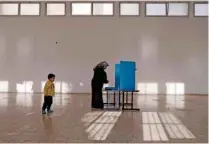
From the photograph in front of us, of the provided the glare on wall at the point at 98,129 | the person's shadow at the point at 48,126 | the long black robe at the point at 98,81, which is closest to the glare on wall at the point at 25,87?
the long black robe at the point at 98,81

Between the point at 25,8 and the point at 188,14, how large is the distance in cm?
1034

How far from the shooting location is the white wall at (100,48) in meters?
20.2

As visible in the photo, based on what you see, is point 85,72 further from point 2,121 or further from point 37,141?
point 37,141

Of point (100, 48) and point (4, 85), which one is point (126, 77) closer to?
point (100, 48)

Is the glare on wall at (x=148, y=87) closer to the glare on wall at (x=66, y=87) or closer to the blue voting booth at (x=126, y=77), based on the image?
the glare on wall at (x=66, y=87)

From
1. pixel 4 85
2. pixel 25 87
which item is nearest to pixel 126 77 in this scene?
pixel 25 87

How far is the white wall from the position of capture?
795 inches

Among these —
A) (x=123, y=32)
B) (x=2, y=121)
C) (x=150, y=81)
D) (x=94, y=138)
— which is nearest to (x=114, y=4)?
(x=123, y=32)

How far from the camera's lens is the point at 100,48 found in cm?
2028

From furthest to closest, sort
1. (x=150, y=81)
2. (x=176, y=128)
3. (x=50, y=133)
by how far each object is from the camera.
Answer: (x=150, y=81), (x=176, y=128), (x=50, y=133)

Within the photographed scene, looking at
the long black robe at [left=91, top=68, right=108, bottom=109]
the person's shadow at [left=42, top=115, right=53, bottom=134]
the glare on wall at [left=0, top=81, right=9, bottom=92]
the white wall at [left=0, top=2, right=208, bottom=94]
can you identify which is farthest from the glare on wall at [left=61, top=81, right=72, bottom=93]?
the person's shadow at [left=42, top=115, right=53, bottom=134]

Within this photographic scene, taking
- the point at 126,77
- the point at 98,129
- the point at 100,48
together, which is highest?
the point at 100,48

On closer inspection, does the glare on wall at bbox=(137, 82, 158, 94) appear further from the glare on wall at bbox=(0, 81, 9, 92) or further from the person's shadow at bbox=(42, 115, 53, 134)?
the person's shadow at bbox=(42, 115, 53, 134)

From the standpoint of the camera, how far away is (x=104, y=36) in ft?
66.8
